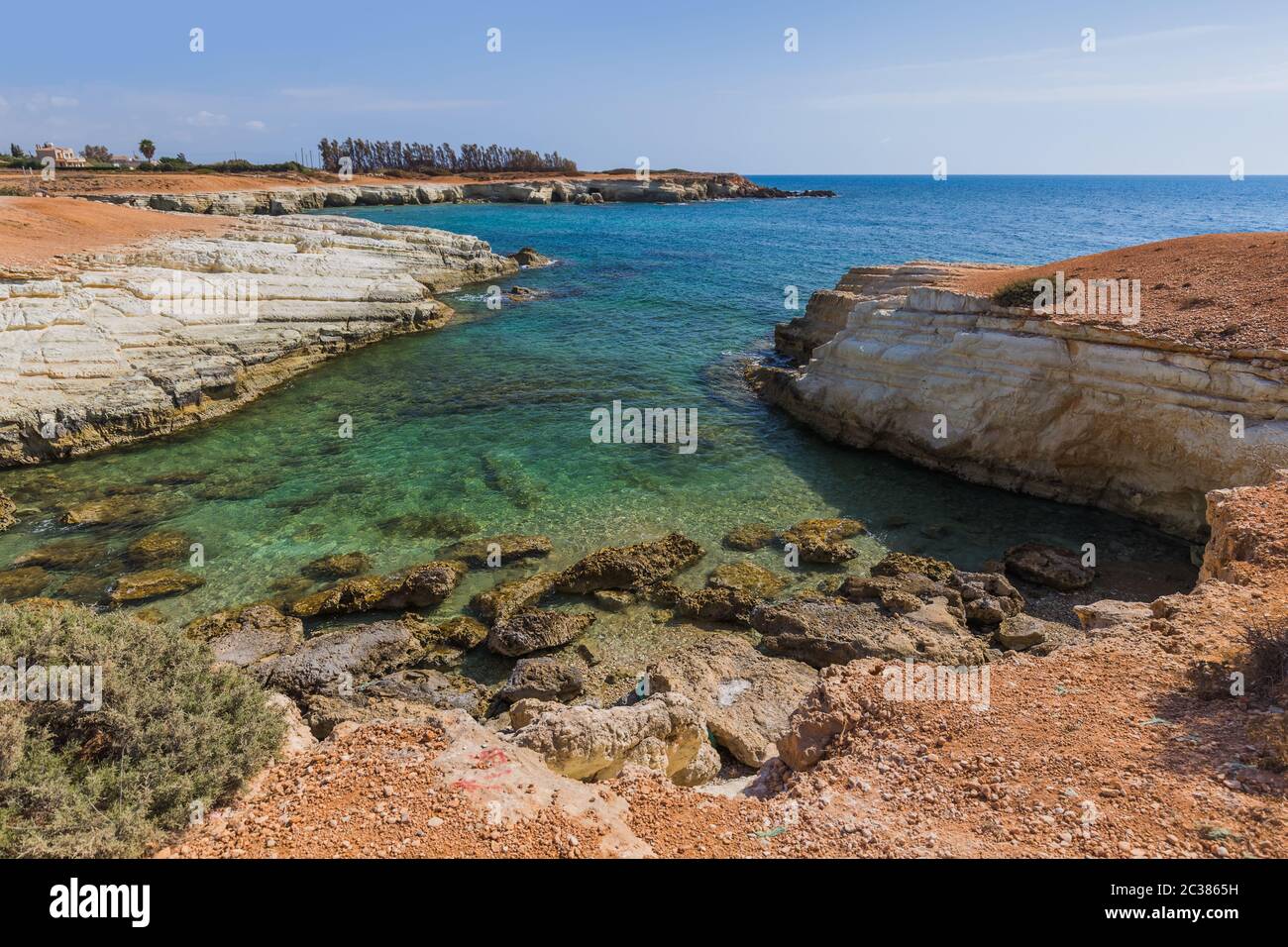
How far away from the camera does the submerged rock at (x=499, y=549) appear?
48.6 feet

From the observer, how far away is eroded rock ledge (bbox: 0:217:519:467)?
62.6 ft

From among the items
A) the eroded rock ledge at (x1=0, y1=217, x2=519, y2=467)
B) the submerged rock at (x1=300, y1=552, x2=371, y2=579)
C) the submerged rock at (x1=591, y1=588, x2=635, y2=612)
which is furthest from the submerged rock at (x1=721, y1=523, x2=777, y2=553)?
the eroded rock ledge at (x1=0, y1=217, x2=519, y2=467)

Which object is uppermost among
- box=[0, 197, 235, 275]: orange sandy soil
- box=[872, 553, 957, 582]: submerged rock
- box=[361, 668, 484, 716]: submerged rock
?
box=[0, 197, 235, 275]: orange sandy soil

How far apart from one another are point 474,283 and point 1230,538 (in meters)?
41.3

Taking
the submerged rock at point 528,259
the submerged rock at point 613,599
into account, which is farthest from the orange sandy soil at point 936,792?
the submerged rock at point 528,259

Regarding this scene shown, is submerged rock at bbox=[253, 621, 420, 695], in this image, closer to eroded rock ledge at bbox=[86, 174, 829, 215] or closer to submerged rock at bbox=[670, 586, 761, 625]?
submerged rock at bbox=[670, 586, 761, 625]

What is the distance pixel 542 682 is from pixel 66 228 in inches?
1348

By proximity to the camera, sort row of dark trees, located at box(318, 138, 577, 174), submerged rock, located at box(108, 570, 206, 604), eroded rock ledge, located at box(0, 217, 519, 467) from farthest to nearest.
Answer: row of dark trees, located at box(318, 138, 577, 174)
eroded rock ledge, located at box(0, 217, 519, 467)
submerged rock, located at box(108, 570, 206, 604)

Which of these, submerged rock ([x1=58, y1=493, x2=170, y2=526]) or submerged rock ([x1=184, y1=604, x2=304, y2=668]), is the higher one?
submerged rock ([x1=58, y1=493, x2=170, y2=526])

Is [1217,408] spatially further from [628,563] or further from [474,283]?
[474,283]

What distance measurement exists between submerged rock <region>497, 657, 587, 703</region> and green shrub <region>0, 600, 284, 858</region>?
13.7ft
